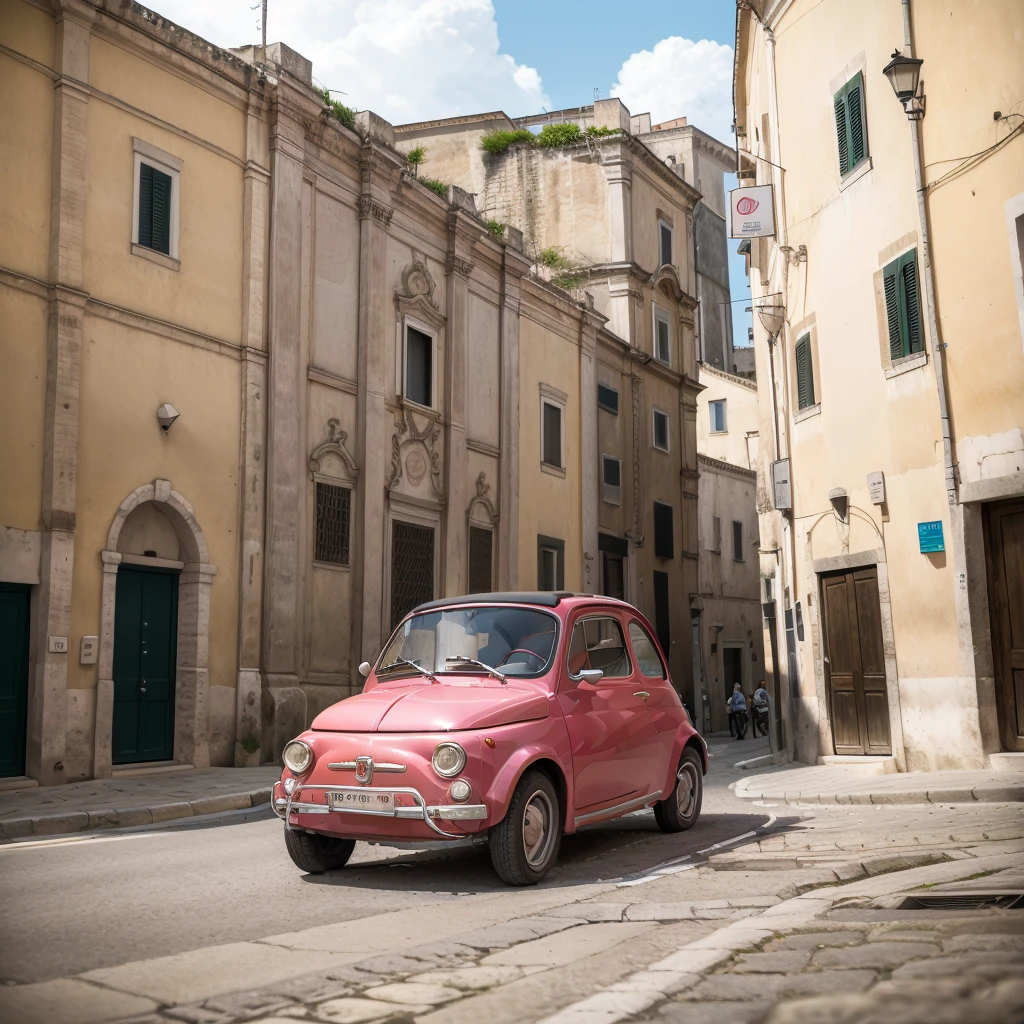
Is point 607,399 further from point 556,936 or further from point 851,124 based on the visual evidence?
point 556,936

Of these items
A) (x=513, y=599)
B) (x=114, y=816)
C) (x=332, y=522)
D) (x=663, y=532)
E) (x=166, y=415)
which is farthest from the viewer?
(x=663, y=532)

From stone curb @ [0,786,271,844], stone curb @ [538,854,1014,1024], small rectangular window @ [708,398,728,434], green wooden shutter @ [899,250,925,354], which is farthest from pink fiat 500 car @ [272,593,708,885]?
small rectangular window @ [708,398,728,434]

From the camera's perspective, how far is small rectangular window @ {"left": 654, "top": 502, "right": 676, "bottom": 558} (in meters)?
33.2

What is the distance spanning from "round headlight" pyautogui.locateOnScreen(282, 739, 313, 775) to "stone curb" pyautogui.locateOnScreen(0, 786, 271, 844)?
13.6 feet

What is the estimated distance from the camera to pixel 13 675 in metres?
14.5

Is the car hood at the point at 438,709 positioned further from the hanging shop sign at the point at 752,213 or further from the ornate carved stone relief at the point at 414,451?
the ornate carved stone relief at the point at 414,451

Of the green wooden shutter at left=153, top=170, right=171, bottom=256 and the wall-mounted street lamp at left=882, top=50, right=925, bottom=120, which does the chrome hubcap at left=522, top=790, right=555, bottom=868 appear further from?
the green wooden shutter at left=153, top=170, right=171, bottom=256

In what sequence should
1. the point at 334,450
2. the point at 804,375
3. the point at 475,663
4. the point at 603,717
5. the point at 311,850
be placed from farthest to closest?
the point at 334,450 → the point at 804,375 → the point at 603,717 → the point at 475,663 → the point at 311,850

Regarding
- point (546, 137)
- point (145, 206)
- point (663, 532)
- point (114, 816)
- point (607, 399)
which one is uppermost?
point (546, 137)

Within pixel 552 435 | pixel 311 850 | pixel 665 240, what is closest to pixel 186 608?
pixel 311 850

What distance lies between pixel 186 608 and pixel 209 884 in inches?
398

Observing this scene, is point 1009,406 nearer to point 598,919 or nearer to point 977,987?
point 598,919

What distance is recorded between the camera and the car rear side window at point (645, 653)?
373 inches

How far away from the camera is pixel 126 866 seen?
8266 mm
